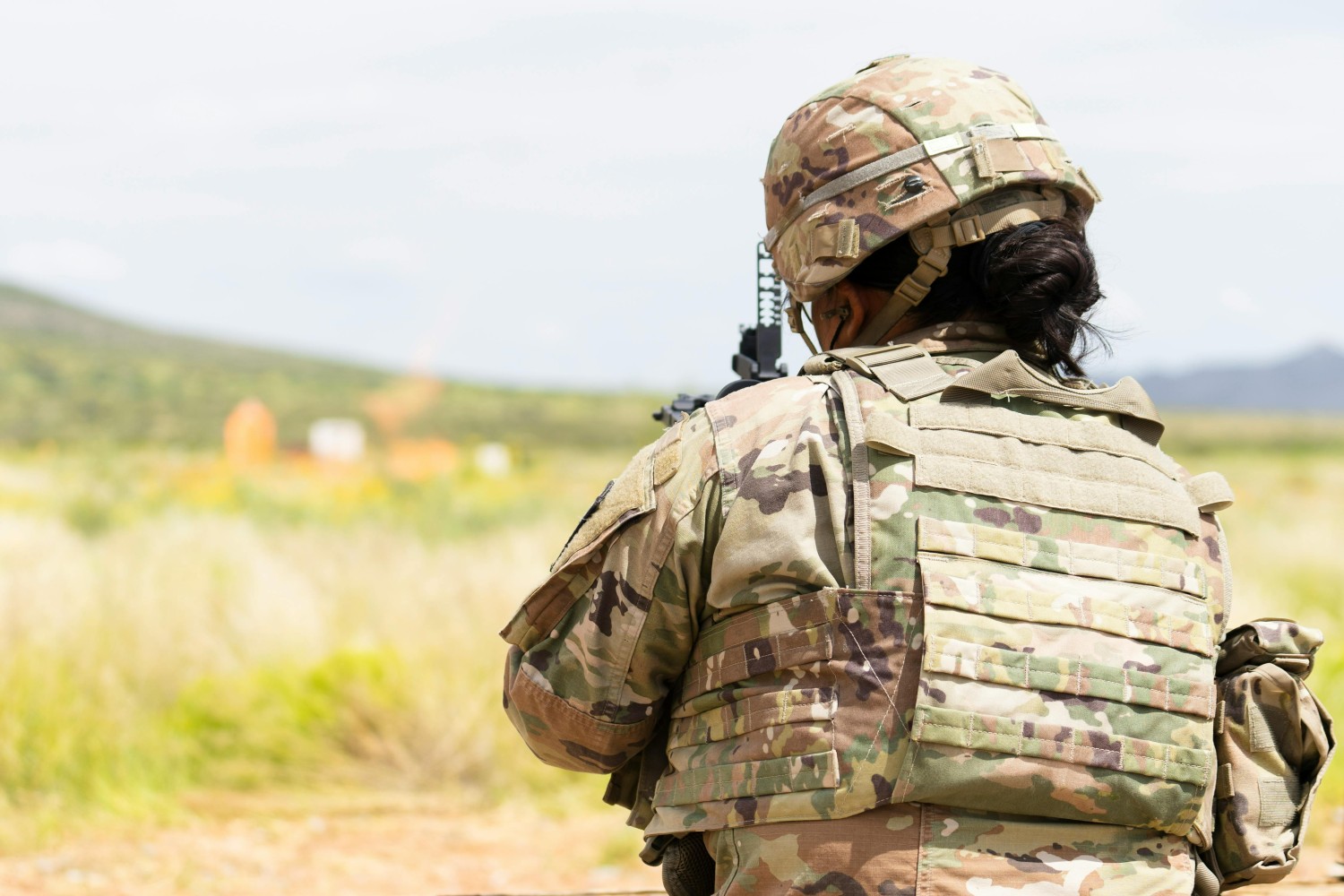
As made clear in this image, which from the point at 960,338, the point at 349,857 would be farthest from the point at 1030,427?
the point at 349,857

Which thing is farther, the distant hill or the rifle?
the distant hill

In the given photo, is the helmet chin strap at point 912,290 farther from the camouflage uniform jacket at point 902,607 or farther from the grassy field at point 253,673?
the grassy field at point 253,673

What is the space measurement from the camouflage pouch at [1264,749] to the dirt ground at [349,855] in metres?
2.30

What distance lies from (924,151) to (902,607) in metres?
0.91

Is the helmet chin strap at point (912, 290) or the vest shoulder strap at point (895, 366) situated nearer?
the vest shoulder strap at point (895, 366)

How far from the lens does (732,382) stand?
111 inches

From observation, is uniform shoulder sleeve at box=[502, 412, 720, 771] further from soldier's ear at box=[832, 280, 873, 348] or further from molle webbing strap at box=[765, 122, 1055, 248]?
molle webbing strap at box=[765, 122, 1055, 248]

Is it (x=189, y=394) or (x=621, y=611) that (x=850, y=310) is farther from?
(x=189, y=394)

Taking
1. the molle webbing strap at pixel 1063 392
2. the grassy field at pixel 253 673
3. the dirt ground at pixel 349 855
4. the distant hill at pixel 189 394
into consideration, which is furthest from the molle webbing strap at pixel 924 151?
the distant hill at pixel 189 394

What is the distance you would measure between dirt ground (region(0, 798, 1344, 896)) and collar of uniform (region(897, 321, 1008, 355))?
296 cm

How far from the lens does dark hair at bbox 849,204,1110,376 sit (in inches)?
96.8

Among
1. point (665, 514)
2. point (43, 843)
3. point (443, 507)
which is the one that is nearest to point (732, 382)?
point (665, 514)

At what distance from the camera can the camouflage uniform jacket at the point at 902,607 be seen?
216 centimetres

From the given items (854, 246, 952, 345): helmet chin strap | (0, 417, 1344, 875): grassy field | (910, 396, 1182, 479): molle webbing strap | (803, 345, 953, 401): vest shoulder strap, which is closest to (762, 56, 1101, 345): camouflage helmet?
(854, 246, 952, 345): helmet chin strap
